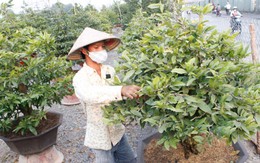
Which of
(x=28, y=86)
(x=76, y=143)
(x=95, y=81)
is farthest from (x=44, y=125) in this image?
(x=95, y=81)

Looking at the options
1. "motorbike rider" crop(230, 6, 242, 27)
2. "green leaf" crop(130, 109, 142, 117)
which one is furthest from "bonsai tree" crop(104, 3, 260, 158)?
"motorbike rider" crop(230, 6, 242, 27)

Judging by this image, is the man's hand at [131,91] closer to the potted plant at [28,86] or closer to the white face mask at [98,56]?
the white face mask at [98,56]

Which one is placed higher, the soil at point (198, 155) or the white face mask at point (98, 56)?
the white face mask at point (98, 56)

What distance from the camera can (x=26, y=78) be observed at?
253cm

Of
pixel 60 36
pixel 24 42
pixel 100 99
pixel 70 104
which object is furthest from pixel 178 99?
pixel 60 36

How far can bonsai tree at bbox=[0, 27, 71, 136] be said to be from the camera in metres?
2.41

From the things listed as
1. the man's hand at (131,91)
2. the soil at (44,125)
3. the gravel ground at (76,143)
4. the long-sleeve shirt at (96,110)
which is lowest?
the gravel ground at (76,143)

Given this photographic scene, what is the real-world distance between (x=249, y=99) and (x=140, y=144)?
101 cm

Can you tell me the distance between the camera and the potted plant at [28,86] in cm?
243

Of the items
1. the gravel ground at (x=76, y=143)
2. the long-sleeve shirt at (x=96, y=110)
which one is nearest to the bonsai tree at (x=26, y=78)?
the gravel ground at (x=76, y=143)

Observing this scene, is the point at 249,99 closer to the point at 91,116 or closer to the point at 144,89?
the point at 144,89

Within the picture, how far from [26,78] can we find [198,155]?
5.97 feet

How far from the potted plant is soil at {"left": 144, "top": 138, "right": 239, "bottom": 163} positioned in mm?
1271

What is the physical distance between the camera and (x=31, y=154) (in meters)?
2.79
